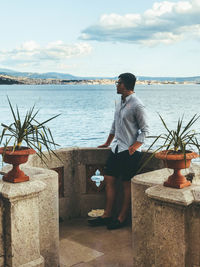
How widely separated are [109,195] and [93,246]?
33.1 inches

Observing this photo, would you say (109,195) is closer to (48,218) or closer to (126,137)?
(126,137)

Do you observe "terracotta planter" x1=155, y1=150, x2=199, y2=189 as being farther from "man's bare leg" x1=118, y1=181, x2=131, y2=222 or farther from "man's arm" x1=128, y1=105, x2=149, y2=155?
"man's bare leg" x1=118, y1=181, x2=131, y2=222

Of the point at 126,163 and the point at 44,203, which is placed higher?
the point at 126,163

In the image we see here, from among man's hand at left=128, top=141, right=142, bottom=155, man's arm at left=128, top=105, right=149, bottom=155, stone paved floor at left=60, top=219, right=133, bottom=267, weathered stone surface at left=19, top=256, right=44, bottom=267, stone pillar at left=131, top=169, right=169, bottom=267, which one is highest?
man's arm at left=128, top=105, right=149, bottom=155

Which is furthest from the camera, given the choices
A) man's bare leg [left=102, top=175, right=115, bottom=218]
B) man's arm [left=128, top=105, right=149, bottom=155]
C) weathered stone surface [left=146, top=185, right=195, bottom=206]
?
man's bare leg [left=102, top=175, right=115, bottom=218]

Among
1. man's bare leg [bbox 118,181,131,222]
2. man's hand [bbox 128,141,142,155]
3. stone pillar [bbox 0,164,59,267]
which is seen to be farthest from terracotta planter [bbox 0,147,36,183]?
man's bare leg [bbox 118,181,131,222]

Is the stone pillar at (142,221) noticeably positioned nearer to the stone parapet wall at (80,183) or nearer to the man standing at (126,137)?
the man standing at (126,137)

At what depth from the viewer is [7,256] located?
3420mm

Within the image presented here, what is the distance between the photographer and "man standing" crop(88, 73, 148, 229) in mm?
4820

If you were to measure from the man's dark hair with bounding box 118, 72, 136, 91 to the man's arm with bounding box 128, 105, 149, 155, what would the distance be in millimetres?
312

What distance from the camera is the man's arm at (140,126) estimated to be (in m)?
4.77

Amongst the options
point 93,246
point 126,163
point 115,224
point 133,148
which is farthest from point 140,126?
point 93,246

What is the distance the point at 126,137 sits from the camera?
16.2ft

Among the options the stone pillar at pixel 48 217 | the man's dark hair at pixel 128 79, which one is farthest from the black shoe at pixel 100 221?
the man's dark hair at pixel 128 79
